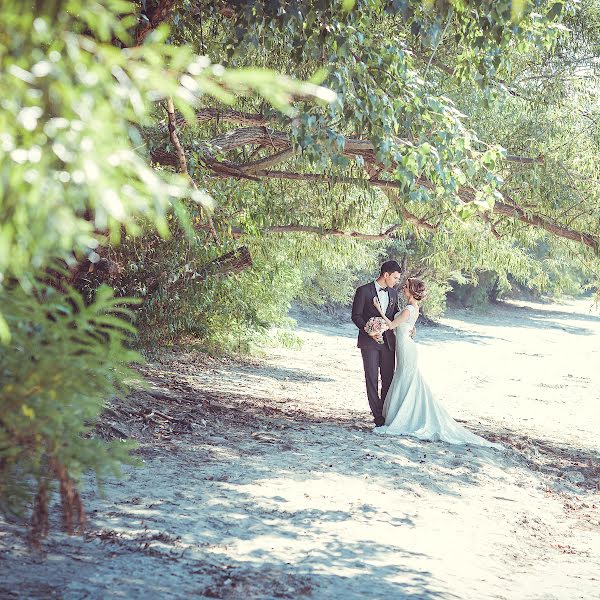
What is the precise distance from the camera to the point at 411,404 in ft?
35.3

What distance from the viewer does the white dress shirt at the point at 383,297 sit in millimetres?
10789

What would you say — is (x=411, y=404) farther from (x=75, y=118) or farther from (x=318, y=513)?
(x=75, y=118)

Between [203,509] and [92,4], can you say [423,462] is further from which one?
[92,4]

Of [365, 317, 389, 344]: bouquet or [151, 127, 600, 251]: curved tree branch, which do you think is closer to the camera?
[151, 127, 600, 251]: curved tree branch

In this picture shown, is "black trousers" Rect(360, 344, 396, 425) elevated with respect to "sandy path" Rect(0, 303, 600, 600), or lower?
elevated

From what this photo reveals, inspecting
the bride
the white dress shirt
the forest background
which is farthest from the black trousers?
the forest background

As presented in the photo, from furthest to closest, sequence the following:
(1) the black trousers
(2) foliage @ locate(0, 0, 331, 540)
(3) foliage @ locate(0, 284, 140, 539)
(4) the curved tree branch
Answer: (1) the black trousers
(4) the curved tree branch
(3) foliage @ locate(0, 284, 140, 539)
(2) foliage @ locate(0, 0, 331, 540)

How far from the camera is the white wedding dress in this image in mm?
10672

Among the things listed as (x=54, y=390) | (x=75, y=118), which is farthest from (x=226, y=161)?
(x=75, y=118)

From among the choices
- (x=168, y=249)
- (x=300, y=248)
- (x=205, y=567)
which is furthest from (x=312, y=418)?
(x=205, y=567)

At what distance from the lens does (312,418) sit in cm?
1197

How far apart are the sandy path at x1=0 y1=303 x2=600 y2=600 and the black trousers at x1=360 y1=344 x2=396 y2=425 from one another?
0.28 metres

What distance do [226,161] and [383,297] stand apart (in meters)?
2.45

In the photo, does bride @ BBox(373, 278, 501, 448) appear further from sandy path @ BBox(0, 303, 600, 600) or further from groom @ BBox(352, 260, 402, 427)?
sandy path @ BBox(0, 303, 600, 600)
